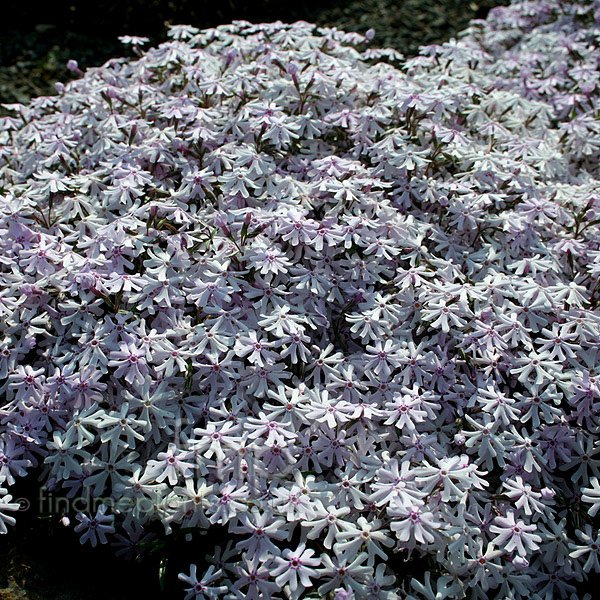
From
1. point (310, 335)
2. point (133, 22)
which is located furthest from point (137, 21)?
point (310, 335)

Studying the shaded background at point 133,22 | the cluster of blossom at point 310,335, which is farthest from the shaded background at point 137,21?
the cluster of blossom at point 310,335

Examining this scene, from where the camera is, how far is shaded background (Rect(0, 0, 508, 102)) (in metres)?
6.23

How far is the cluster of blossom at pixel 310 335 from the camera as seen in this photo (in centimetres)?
248

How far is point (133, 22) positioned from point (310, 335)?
539 centimetres

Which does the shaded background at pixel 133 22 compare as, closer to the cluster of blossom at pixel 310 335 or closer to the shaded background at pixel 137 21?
the shaded background at pixel 137 21

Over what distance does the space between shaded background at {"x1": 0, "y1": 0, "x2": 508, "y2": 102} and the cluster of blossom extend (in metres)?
2.94

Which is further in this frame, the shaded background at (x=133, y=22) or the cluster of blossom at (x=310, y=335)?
the shaded background at (x=133, y=22)

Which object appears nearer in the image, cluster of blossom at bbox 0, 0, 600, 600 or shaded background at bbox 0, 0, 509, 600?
cluster of blossom at bbox 0, 0, 600, 600

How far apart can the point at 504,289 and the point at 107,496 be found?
2119mm

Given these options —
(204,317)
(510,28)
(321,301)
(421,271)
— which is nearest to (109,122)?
(204,317)

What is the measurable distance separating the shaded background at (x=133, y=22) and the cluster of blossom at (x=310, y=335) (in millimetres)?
2942

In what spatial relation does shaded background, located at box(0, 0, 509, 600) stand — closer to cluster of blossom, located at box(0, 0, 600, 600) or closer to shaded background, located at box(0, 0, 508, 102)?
shaded background, located at box(0, 0, 508, 102)

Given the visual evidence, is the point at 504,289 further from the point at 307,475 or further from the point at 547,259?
the point at 307,475

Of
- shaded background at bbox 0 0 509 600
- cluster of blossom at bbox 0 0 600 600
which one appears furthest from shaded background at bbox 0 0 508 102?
cluster of blossom at bbox 0 0 600 600
